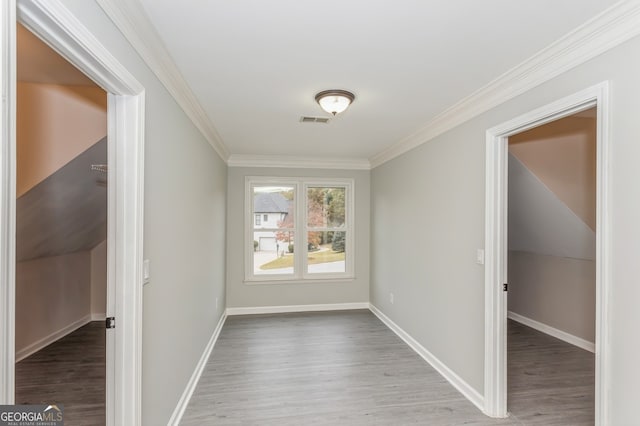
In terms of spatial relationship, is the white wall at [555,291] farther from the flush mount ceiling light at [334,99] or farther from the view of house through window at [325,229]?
the flush mount ceiling light at [334,99]

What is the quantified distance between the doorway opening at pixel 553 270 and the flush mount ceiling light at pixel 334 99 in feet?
5.04

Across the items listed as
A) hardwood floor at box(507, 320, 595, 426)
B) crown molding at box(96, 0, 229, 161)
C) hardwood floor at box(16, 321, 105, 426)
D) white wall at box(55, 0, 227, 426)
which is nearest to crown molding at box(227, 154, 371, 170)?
white wall at box(55, 0, 227, 426)

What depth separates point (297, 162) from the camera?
5129 millimetres

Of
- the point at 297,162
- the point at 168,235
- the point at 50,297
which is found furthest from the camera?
the point at 297,162

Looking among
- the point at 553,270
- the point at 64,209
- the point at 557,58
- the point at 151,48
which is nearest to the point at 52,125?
the point at 151,48

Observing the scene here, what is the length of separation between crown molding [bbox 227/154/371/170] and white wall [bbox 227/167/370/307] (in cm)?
7

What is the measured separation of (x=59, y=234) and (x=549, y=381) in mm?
5092

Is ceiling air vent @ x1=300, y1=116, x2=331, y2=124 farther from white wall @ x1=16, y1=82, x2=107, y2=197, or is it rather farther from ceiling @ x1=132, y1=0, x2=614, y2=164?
white wall @ x1=16, y1=82, x2=107, y2=197

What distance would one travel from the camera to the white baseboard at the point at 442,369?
2631 mm

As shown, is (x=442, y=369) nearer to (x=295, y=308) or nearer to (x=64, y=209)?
(x=295, y=308)

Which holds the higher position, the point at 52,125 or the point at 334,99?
the point at 334,99

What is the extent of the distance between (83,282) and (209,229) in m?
2.44

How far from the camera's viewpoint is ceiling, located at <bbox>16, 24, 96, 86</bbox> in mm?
1519

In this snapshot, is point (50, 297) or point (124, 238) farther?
point (50, 297)
